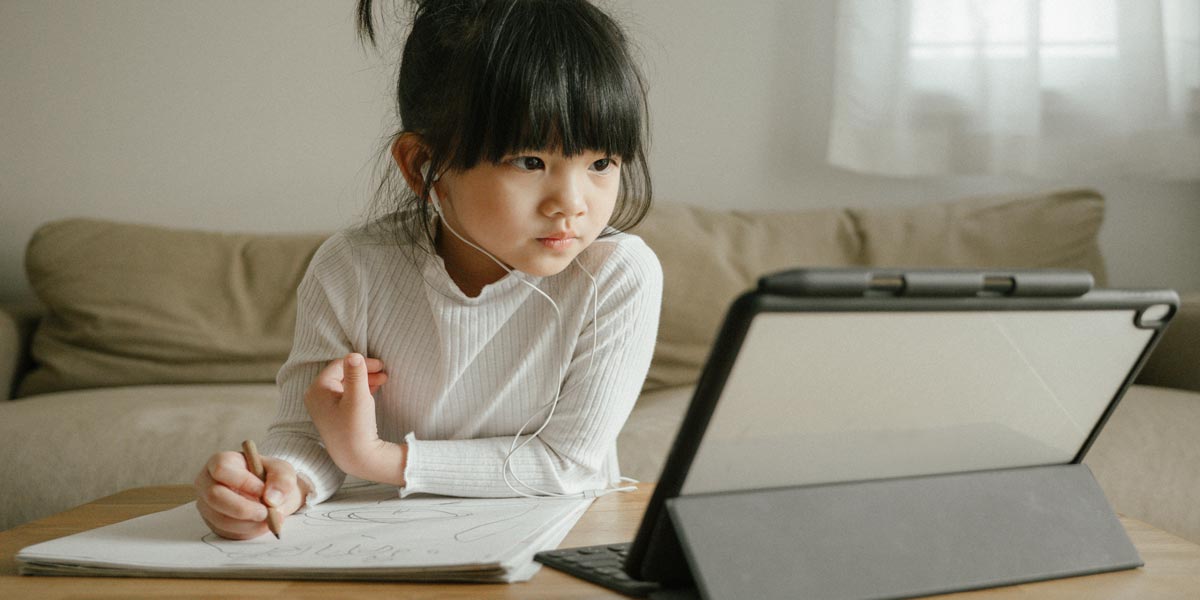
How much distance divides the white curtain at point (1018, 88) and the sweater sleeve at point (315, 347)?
4.75 feet

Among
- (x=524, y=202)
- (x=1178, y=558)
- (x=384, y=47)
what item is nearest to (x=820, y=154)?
(x=384, y=47)

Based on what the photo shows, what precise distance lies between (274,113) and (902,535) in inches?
76.0

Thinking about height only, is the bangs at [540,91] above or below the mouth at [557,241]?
above

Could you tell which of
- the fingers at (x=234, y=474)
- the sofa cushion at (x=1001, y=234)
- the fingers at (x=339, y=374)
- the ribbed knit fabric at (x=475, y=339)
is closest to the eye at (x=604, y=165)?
the ribbed knit fabric at (x=475, y=339)

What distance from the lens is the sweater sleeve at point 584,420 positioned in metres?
0.76

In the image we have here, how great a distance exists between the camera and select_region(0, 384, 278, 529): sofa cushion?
1348 mm

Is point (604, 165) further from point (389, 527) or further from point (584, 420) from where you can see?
point (389, 527)

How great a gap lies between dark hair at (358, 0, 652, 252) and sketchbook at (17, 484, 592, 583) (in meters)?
0.26

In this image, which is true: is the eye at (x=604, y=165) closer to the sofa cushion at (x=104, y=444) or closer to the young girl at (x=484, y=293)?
the young girl at (x=484, y=293)

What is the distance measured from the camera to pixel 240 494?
64cm

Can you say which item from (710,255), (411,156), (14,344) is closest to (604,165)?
(411,156)

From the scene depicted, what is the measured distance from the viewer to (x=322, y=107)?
2156 mm

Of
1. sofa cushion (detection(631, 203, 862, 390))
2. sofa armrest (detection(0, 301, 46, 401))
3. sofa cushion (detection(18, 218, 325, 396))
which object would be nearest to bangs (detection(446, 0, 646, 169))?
sofa cushion (detection(631, 203, 862, 390))

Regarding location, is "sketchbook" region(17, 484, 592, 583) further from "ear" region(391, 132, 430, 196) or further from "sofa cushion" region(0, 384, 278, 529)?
"sofa cushion" region(0, 384, 278, 529)
